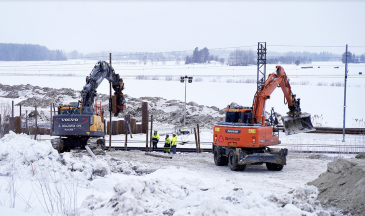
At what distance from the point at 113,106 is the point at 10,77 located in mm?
81398

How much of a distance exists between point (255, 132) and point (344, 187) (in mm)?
7678

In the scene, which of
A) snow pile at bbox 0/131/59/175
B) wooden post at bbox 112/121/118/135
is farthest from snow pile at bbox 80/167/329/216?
wooden post at bbox 112/121/118/135

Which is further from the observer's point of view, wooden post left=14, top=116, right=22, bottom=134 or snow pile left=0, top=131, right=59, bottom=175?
wooden post left=14, top=116, right=22, bottom=134

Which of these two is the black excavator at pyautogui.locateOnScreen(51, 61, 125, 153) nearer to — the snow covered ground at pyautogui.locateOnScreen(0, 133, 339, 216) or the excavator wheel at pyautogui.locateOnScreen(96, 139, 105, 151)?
the excavator wheel at pyautogui.locateOnScreen(96, 139, 105, 151)

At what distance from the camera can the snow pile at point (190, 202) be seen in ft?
30.4

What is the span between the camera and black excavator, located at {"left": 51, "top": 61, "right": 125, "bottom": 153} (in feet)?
79.8

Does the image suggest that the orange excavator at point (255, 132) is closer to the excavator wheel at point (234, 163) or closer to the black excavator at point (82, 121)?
the excavator wheel at point (234, 163)

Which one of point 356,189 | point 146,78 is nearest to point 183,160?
point 356,189

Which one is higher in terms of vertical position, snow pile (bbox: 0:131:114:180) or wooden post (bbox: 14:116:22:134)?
snow pile (bbox: 0:131:114:180)

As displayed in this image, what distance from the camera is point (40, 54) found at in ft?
318

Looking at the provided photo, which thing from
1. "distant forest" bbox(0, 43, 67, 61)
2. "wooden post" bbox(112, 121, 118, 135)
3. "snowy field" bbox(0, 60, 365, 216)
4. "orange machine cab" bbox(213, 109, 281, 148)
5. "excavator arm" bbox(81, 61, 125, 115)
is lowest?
"wooden post" bbox(112, 121, 118, 135)

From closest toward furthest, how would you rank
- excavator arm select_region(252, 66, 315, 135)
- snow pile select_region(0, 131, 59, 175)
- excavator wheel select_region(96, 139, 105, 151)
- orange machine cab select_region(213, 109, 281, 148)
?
snow pile select_region(0, 131, 59, 175) → orange machine cab select_region(213, 109, 281, 148) → excavator arm select_region(252, 66, 315, 135) → excavator wheel select_region(96, 139, 105, 151)

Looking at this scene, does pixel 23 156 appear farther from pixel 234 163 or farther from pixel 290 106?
pixel 290 106

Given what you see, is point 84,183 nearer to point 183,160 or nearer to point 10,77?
point 183,160
